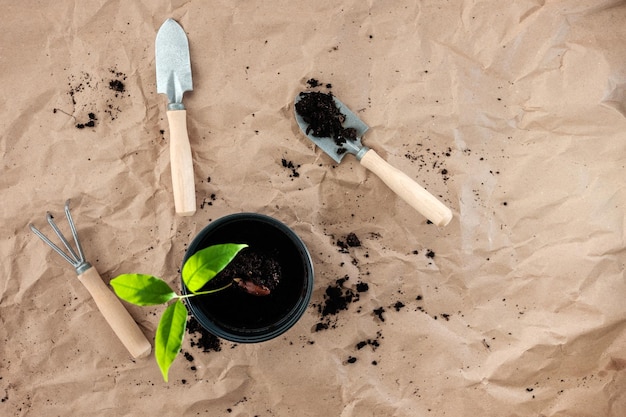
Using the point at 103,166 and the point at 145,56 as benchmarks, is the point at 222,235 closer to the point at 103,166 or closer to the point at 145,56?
the point at 103,166

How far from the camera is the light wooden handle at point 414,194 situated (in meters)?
1.40

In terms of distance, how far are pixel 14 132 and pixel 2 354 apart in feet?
2.05

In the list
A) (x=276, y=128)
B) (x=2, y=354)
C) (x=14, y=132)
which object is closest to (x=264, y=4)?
(x=276, y=128)

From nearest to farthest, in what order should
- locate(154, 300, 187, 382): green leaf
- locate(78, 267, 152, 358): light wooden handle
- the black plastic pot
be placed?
locate(154, 300, 187, 382): green leaf
the black plastic pot
locate(78, 267, 152, 358): light wooden handle

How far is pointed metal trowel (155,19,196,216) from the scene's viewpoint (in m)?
1.44

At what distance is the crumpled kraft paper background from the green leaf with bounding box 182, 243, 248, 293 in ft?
1.08

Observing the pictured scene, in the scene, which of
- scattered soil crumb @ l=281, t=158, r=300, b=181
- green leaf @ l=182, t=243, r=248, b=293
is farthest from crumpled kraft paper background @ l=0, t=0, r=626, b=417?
green leaf @ l=182, t=243, r=248, b=293

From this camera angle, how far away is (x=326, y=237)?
1.52m

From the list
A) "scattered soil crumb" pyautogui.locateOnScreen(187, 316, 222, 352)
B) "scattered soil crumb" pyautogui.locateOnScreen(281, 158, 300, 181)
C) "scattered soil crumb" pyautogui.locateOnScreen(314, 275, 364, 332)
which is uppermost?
"scattered soil crumb" pyautogui.locateOnScreen(281, 158, 300, 181)

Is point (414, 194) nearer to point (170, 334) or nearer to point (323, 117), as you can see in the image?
point (323, 117)

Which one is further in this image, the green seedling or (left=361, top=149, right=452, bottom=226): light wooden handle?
(left=361, top=149, right=452, bottom=226): light wooden handle

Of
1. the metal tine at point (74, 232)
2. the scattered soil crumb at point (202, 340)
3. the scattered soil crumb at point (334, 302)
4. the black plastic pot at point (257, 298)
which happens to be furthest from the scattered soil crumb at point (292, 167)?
the metal tine at point (74, 232)

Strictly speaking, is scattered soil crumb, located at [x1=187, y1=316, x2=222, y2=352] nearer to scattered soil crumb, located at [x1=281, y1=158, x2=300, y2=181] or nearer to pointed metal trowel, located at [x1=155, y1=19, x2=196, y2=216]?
pointed metal trowel, located at [x1=155, y1=19, x2=196, y2=216]

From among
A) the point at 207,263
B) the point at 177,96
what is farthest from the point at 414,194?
the point at 177,96
